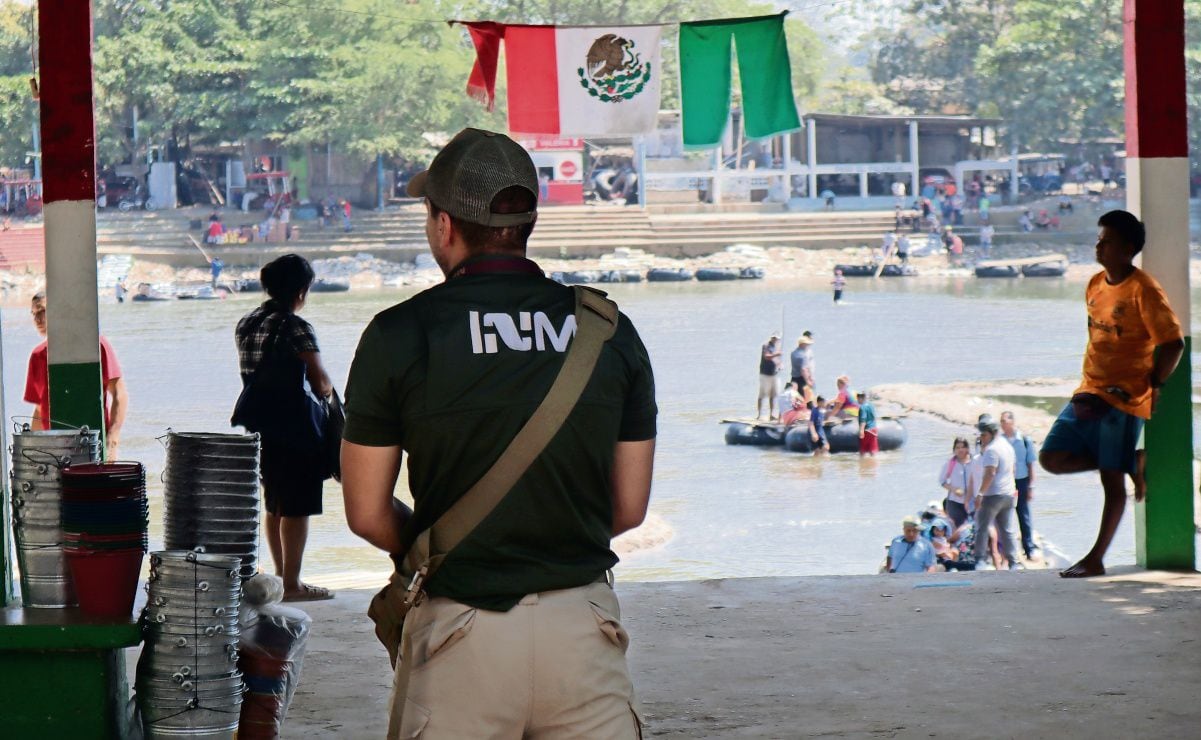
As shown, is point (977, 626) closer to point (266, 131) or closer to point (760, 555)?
point (760, 555)

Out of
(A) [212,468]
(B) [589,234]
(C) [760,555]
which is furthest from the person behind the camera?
(B) [589,234]

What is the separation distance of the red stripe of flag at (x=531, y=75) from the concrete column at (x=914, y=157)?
38254 mm

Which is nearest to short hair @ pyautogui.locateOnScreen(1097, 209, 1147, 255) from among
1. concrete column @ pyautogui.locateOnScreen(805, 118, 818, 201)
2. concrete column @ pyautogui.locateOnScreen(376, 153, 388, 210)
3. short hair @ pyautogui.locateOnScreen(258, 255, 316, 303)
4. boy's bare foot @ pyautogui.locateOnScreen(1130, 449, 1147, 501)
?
boy's bare foot @ pyautogui.locateOnScreen(1130, 449, 1147, 501)

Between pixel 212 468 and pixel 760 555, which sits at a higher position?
pixel 212 468

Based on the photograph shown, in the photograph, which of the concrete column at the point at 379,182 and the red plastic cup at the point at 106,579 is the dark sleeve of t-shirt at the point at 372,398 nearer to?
the red plastic cup at the point at 106,579

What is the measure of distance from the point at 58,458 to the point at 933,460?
1825 cm

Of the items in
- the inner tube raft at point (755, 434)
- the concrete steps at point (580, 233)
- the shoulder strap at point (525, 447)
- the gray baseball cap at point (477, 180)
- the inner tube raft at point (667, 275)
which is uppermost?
the concrete steps at point (580, 233)

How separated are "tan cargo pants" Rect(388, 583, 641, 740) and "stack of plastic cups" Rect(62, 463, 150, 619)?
1098 millimetres

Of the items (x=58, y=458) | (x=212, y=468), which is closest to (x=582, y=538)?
(x=212, y=468)

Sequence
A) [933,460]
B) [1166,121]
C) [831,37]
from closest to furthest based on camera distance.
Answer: [1166,121] → [933,460] → [831,37]

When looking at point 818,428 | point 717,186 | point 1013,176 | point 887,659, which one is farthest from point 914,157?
point 887,659

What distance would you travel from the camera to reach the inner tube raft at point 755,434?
69.6 ft

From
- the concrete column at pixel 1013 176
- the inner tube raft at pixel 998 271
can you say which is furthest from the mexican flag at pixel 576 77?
the concrete column at pixel 1013 176

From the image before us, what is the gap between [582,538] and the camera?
1.84 m
